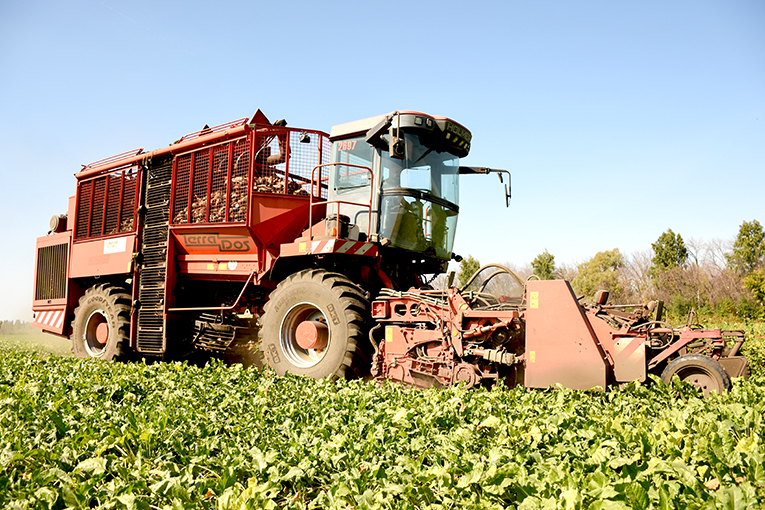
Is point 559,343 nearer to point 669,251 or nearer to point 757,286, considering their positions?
point 757,286

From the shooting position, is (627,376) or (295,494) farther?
(627,376)

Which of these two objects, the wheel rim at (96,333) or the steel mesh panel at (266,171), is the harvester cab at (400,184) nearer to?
the steel mesh panel at (266,171)

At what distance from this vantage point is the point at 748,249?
36.5 meters

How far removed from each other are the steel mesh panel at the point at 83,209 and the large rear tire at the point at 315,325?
535cm

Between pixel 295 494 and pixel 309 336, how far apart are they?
3.94 metres

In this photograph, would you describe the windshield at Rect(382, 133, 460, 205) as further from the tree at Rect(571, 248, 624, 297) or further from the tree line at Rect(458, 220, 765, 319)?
the tree at Rect(571, 248, 624, 297)

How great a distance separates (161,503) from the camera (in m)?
2.68

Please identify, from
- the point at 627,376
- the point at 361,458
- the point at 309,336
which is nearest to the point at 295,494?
the point at 361,458

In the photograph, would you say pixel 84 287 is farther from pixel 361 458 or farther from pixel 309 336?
pixel 361 458

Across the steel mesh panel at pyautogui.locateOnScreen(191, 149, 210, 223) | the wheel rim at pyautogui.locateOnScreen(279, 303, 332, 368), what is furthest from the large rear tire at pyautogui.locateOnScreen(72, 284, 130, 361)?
the wheel rim at pyautogui.locateOnScreen(279, 303, 332, 368)

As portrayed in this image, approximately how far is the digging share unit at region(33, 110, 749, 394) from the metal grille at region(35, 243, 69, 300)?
7 cm

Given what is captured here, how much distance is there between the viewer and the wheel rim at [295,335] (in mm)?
6996

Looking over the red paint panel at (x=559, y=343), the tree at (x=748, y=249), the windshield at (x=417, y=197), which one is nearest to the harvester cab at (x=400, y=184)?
the windshield at (x=417, y=197)

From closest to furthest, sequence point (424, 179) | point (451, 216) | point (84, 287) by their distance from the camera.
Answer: point (424, 179), point (451, 216), point (84, 287)
